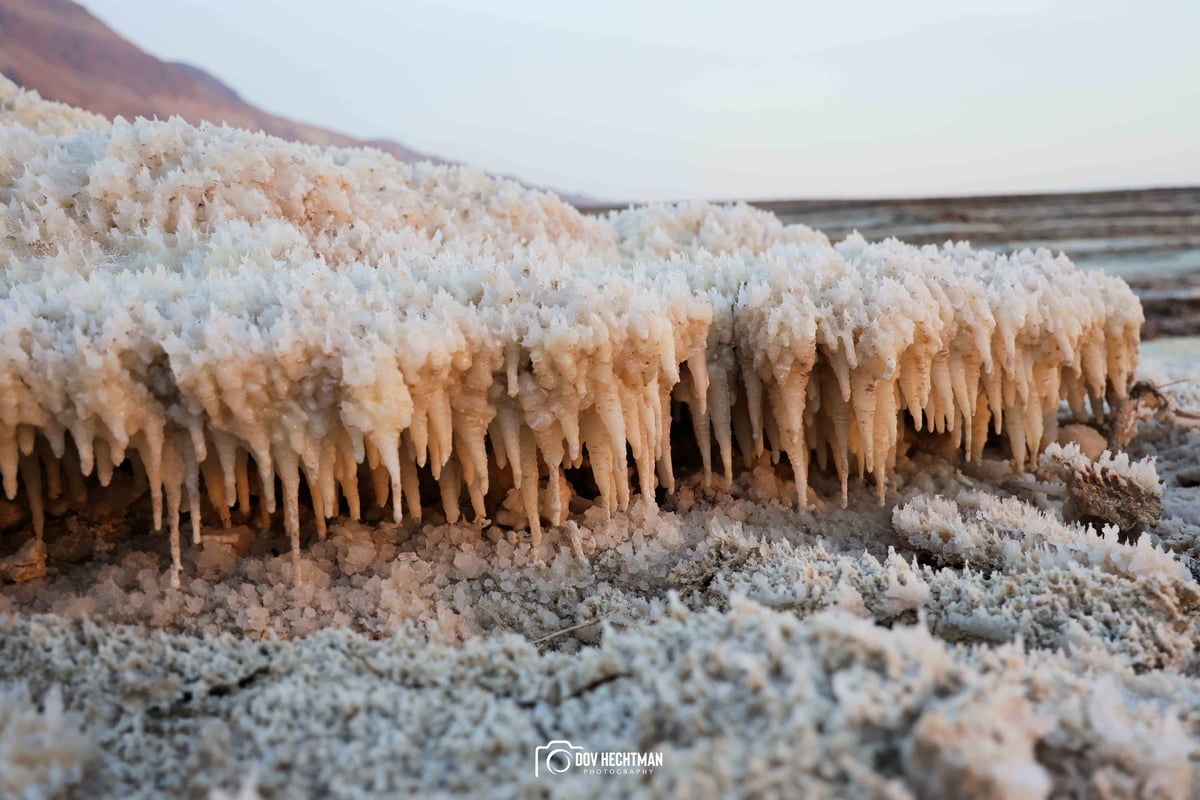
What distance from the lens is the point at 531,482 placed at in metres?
2.41

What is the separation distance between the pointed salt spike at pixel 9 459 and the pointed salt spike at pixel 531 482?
4.20 feet

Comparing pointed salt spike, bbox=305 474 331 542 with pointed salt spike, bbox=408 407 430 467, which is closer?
pointed salt spike, bbox=408 407 430 467

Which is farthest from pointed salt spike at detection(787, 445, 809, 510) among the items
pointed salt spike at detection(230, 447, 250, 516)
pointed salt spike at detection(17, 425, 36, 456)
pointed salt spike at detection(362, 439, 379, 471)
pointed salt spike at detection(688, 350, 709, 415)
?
pointed salt spike at detection(17, 425, 36, 456)

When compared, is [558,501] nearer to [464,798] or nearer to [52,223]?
[464,798]

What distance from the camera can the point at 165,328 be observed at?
1896 mm

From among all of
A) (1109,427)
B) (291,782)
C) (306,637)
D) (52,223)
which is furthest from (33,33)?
(1109,427)

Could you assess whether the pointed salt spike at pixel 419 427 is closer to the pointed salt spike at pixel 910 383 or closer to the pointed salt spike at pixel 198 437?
the pointed salt spike at pixel 198 437

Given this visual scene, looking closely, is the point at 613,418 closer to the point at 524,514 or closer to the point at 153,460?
the point at 524,514

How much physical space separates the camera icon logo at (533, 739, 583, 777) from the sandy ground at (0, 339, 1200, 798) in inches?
0.9

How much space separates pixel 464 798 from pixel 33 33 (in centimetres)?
941

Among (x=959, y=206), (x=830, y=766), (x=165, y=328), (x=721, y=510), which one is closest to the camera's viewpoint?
(x=830, y=766)

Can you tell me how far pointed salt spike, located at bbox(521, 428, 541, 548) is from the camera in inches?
93.7

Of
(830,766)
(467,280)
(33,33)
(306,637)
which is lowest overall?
(306,637)

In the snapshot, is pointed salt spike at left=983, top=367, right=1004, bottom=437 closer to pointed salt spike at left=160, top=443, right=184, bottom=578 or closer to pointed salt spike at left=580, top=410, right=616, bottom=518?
pointed salt spike at left=580, top=410, right=616, bottom=518
